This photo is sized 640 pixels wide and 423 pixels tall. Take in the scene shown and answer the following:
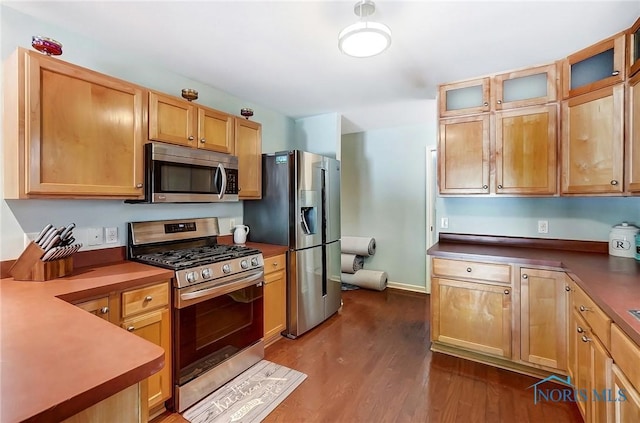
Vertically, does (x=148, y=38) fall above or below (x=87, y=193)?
above

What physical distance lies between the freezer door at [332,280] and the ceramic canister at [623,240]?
235cm

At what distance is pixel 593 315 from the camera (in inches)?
59.0

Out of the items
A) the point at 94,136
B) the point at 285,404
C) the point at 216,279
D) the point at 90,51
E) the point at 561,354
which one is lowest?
the point at 285,404

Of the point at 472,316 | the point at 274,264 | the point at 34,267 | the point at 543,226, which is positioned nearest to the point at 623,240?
the point at 543,226

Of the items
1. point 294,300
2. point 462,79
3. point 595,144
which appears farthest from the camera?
point 294,300

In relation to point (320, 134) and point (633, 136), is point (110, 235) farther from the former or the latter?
point (633, 136)

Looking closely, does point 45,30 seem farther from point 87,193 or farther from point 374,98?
point 374,98

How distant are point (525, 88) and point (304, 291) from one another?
2.63 meters

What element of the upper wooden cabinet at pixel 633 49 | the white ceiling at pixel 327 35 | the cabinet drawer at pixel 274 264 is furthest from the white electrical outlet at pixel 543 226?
the cabinet drawer at pixel 274 264

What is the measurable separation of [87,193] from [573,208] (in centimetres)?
352

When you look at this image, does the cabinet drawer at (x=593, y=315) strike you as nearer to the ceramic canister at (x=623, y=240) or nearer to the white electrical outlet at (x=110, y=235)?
the ceramic canister at (x=623, y=240)

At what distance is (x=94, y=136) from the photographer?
175 centimetres

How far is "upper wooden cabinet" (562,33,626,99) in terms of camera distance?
6.35 feet

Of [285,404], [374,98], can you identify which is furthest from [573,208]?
[285,404]
